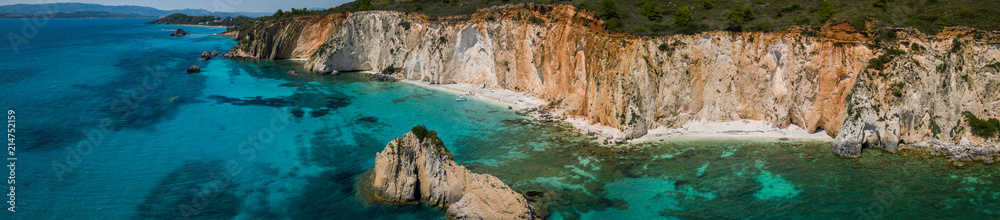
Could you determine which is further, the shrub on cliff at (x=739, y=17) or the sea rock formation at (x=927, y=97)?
the shrub on cliff at (x=739, y=17)

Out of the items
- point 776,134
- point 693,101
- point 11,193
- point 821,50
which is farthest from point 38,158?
point 821,50

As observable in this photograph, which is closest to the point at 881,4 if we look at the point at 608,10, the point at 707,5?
the point at 707,5

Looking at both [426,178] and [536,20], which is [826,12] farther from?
[426,178]

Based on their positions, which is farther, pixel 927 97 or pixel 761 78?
pixel 761 78

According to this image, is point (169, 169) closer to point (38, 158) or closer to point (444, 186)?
point (38, 158)

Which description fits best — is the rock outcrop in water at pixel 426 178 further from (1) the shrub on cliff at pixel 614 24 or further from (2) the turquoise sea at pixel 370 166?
(1) the shrub on cliff at pixel 614 24

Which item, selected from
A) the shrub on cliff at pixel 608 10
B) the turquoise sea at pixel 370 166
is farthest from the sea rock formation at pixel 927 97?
the shrub on cliff at pixel 608 10

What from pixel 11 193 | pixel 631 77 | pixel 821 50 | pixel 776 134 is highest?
pixel 821 50
